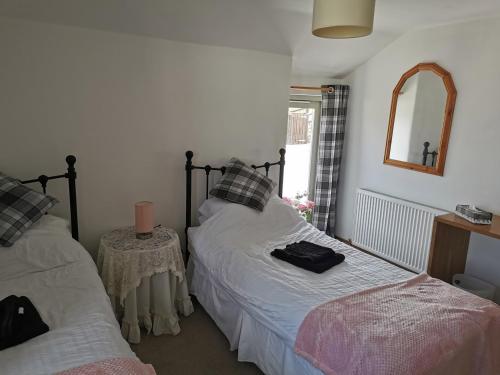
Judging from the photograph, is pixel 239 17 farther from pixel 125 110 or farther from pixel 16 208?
pixel 16 208

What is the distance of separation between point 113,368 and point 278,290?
0.98m

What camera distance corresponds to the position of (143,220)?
257cm

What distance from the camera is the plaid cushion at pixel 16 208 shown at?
80.2 inches

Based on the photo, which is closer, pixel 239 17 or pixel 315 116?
pixel 239 17

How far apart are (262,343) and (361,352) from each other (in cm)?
72

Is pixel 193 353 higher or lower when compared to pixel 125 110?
Answer: lower

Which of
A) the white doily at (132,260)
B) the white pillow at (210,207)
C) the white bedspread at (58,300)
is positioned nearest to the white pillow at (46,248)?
the white bedspread at (58,300)

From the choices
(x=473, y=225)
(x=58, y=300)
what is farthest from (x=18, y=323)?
(x=473, y=225)

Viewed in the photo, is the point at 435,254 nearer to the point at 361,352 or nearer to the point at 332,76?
the point at 361,352

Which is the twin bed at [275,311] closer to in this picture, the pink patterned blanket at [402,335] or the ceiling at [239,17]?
the pink patterned blanket at [402,335]

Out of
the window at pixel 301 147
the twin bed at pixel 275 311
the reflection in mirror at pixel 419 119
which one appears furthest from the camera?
the window at pixel 301 147

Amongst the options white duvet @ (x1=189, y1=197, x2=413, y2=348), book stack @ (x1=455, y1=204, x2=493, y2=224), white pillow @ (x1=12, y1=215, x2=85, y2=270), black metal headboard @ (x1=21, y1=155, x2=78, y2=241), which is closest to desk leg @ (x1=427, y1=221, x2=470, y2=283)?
book stack @ (x1=455, y1=204, x2=493, y2=224)

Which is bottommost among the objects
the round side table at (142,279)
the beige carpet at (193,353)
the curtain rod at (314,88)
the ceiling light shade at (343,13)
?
the beige carpet at (193,353)

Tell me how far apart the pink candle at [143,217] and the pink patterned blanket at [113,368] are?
1.24 m
